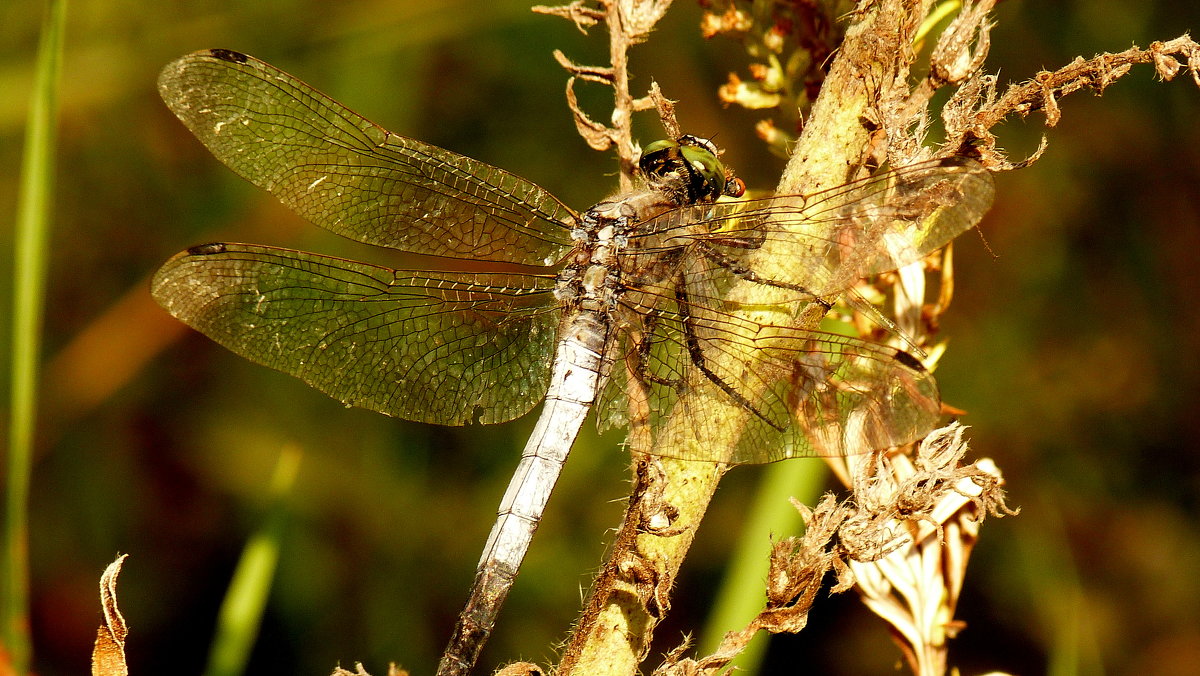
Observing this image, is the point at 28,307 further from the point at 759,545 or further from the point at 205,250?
the point at 759,545

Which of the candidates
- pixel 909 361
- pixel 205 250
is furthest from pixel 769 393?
pixel 205 250

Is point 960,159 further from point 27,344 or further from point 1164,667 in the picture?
point 1164,667

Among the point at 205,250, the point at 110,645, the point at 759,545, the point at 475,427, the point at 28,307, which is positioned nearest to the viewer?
the point at 110,645

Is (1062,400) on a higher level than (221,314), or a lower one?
higher

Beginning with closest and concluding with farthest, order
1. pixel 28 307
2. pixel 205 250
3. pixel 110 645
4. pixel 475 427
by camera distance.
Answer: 1. pixel 110 645
2. pixel 28 307
3. pixel 205 250
4. pixel 475 427

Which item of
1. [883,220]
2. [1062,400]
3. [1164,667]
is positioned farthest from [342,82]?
[1164,667]

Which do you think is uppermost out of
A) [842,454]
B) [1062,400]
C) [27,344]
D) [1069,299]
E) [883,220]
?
[1069,299]
